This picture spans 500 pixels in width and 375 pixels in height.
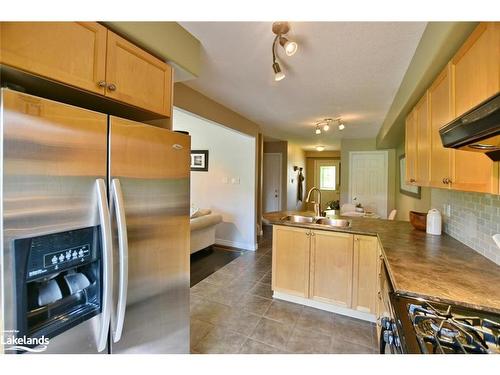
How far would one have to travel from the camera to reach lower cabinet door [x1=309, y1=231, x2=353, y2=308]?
7.81ft

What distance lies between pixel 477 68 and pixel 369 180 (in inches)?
196

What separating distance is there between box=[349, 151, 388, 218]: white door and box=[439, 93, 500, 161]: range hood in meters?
4.93

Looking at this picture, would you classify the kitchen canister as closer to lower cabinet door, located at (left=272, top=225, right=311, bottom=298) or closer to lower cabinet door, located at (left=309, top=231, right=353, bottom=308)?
lower cabinet door, located at (left=309, top=231, right=353, bottom=308)

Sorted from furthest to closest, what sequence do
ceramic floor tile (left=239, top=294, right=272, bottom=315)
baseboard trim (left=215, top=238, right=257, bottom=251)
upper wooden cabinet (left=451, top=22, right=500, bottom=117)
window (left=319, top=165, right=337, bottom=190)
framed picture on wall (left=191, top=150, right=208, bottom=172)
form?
window (left=319, top=165, right=337, bottom=190) → framed picture on wall (left=191, top=150, right=208, bottom=172) → baseboard trim (left=215, top=238, right=257, bottom=251) → ceramic floor tile (left=239, top=294, right=272, bottom=315) → upper wooden cabinet (left=451, top=22, right=500, bottom=117)

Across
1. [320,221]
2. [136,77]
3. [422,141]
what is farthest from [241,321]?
[422,141]

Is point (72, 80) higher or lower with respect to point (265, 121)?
lower

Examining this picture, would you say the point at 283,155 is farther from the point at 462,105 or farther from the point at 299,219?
the point at 462,105

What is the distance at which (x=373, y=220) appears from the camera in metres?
2.95

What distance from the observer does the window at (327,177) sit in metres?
9.59

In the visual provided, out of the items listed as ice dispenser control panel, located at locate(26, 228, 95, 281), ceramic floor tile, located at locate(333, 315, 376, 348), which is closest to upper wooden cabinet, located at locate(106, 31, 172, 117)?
ice dispenser control panel, located at locate(26, 228, 95, 281)
